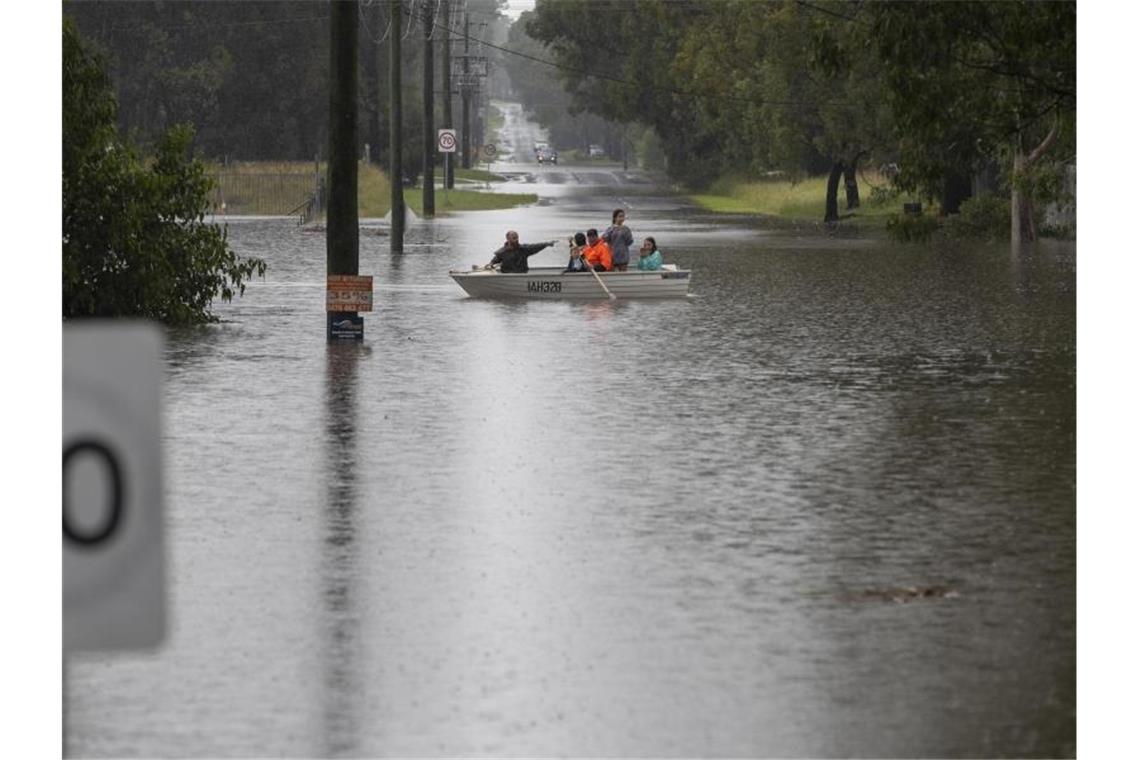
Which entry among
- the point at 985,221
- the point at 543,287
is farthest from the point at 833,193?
the point at 543,287

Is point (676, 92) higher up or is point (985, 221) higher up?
point (676, 92)

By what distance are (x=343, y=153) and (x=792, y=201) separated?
61.7 metres

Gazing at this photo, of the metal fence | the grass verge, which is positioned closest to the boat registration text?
the grass verge

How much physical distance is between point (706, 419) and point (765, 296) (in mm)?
16156

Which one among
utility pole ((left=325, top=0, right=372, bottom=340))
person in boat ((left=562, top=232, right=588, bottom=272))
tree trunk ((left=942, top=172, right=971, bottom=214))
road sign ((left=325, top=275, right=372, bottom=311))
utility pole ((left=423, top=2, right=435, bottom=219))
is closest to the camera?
road sign ((left=325, top=275, right=372, bottom=311))

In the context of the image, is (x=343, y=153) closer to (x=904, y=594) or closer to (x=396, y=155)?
(x=904, y=594)

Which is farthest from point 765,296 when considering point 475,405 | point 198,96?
point 198,96

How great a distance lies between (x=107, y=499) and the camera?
17.3 ft

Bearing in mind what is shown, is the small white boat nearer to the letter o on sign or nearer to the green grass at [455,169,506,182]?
the letter o on sign

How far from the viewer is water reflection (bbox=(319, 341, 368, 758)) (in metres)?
8.11

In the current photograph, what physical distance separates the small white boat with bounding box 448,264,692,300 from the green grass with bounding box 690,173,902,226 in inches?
1480

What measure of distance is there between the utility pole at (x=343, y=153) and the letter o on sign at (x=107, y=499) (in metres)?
19.4

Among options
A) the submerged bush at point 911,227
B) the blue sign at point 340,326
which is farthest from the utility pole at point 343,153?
the submerged bush at point 911,227

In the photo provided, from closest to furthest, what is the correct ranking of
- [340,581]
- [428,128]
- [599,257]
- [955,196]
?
1. [340,581]
2. [599,257]
3. [428,128]
4. [955,196]
